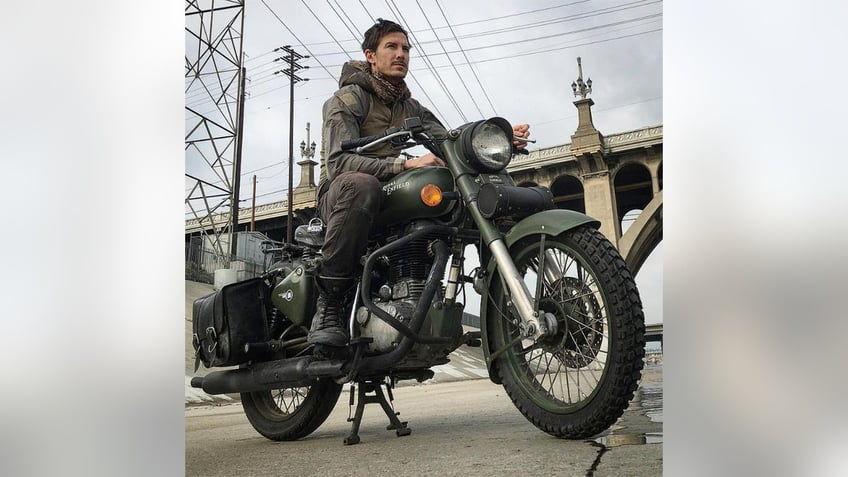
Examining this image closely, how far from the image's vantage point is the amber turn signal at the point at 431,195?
1890 millimetres

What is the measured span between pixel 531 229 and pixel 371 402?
72 cm

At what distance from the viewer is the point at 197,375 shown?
8.27 feet

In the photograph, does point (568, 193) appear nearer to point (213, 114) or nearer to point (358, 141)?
point (358, 141)

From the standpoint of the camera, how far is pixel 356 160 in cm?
205

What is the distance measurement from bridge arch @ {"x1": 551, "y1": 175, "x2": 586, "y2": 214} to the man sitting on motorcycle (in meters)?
0.17

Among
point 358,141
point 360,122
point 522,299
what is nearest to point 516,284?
point 522,299

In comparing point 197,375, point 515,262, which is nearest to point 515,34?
point 515,262

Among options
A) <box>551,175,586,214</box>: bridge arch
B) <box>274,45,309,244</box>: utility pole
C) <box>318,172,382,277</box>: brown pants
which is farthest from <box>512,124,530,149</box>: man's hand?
<box>274,45,309,244</box>: utility pole

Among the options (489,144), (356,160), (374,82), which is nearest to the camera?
(489,144)

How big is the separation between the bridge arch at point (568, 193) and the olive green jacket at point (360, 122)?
1.05ft

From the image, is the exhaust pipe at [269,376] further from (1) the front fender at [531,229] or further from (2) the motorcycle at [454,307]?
(1) the front fender at [531,229]

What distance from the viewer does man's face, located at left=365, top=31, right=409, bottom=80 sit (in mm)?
2184
